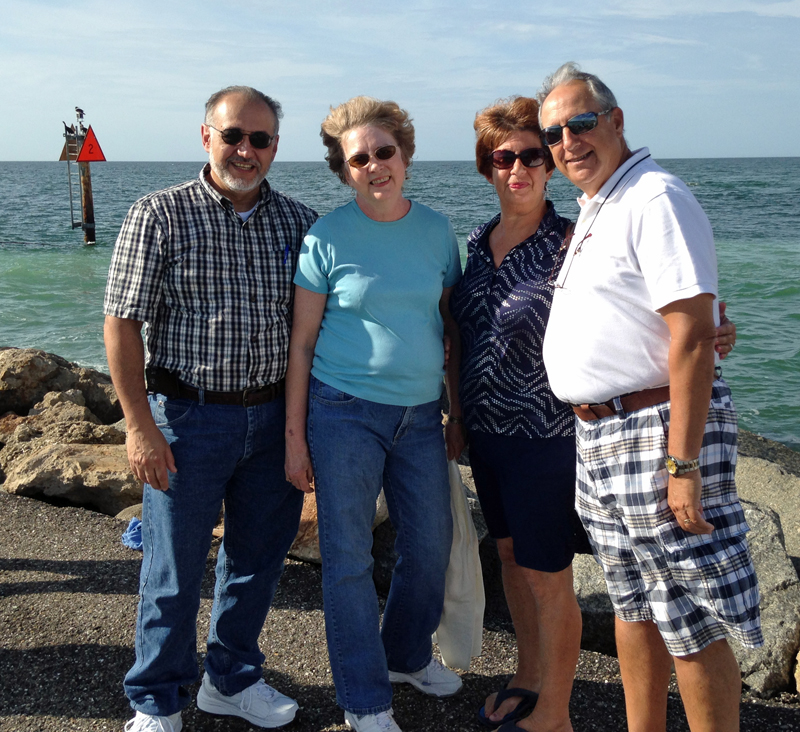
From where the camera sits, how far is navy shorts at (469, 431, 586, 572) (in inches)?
107

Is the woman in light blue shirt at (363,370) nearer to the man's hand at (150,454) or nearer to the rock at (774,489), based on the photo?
the man's hand at (150,454)

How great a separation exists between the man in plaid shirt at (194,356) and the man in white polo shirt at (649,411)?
3.37 feet

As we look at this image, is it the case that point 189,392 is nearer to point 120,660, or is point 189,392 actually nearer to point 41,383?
point 120,660

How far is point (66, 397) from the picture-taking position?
712cm

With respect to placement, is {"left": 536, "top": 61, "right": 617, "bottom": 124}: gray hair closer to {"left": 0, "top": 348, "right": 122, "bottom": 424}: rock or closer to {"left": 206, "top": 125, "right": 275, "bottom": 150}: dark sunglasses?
{"left": 206, "top": 125, "right": 275, "bottom": 150}: dark sunglasses

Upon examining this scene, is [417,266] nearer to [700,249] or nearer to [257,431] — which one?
[257,431]

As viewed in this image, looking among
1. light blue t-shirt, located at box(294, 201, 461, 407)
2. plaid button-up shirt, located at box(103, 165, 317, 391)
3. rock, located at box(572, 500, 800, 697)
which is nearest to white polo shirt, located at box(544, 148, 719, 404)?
light blue t-shirt, located at box(294, 201, 461, 407)

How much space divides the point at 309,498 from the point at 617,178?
8.69 feet

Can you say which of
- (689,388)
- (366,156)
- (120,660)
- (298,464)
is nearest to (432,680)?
(298,464)

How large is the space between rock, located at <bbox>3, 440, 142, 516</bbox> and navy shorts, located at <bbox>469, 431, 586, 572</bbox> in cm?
306

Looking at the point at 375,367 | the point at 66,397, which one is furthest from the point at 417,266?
the point at 66,397

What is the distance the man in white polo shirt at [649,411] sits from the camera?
2.16 meters

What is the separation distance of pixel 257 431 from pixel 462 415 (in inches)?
31.4

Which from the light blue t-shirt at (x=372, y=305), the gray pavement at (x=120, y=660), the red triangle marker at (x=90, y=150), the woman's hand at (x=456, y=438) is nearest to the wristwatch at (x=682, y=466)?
the light blue t-shirt at (x=372, y=305)
